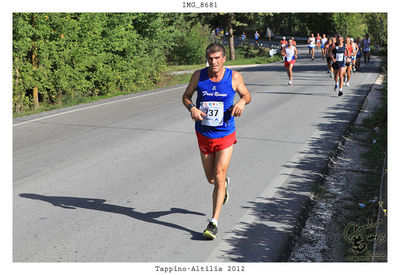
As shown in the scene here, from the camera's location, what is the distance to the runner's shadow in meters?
5.73

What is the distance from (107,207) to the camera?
622 centimetres

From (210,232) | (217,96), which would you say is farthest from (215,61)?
(210,232)

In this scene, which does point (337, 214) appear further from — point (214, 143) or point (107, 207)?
point (107, 207)

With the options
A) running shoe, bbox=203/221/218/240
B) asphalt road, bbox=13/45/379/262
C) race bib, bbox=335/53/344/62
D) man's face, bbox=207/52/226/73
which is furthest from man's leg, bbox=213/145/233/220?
race bib, bbox=335/53/344/62

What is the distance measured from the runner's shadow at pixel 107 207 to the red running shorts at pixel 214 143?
900mm

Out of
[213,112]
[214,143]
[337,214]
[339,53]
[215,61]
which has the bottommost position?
[337,214]

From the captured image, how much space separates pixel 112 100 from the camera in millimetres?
15438

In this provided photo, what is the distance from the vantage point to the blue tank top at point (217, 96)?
17.3 ft

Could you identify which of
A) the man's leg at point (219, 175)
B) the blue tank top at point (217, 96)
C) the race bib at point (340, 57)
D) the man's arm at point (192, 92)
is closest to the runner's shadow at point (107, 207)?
the man's leg at point (219, 175)

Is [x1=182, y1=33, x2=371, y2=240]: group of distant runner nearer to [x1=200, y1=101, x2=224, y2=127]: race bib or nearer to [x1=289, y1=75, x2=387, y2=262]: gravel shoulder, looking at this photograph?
[x1=200, y1=101, x2=224, y2=127]: race bib

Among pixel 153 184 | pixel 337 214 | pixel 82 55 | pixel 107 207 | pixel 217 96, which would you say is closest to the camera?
pixel 217 96

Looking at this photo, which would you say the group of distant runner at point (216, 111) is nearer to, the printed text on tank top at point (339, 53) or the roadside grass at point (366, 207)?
the roadside grass at point (366, 207)

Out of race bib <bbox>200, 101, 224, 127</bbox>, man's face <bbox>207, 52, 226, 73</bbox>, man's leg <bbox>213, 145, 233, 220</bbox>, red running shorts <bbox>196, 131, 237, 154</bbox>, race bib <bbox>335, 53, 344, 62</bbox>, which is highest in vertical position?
race bib <bbox>335, 53, 344, 62</bbox>

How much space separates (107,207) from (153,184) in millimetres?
1021
